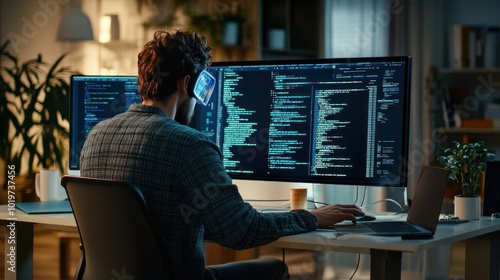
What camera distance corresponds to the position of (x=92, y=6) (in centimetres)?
580

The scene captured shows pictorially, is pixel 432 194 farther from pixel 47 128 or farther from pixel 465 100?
pixel 465 100

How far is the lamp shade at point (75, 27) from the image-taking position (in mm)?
5598

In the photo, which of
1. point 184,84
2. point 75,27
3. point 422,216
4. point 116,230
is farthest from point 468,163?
point 75,27

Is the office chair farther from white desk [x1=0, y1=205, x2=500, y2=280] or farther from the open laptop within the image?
the open laptop

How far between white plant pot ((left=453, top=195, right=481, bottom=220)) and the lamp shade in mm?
3837

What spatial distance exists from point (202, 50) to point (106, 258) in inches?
24.5

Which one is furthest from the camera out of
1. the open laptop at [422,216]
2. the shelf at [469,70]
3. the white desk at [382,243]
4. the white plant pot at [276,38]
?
the white plant pot at [276,38]

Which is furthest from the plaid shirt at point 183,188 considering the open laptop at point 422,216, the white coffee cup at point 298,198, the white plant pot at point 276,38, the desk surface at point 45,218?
the white plant pot at point 276,38

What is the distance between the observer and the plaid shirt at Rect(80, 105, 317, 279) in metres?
1.89

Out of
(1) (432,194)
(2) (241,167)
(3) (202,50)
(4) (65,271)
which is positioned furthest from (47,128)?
(1) (432,194)

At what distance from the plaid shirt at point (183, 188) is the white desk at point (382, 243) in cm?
12

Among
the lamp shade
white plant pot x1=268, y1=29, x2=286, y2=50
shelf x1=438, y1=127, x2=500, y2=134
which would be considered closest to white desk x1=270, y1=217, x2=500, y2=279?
shelf x1=438, y1=127, x2=500, y2=134

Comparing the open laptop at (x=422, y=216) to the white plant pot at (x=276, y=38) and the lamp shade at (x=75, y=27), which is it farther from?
the lamp shade at (x=75, y=27)

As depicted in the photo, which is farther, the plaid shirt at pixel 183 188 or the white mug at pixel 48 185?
the white mug at pixel 48 185
